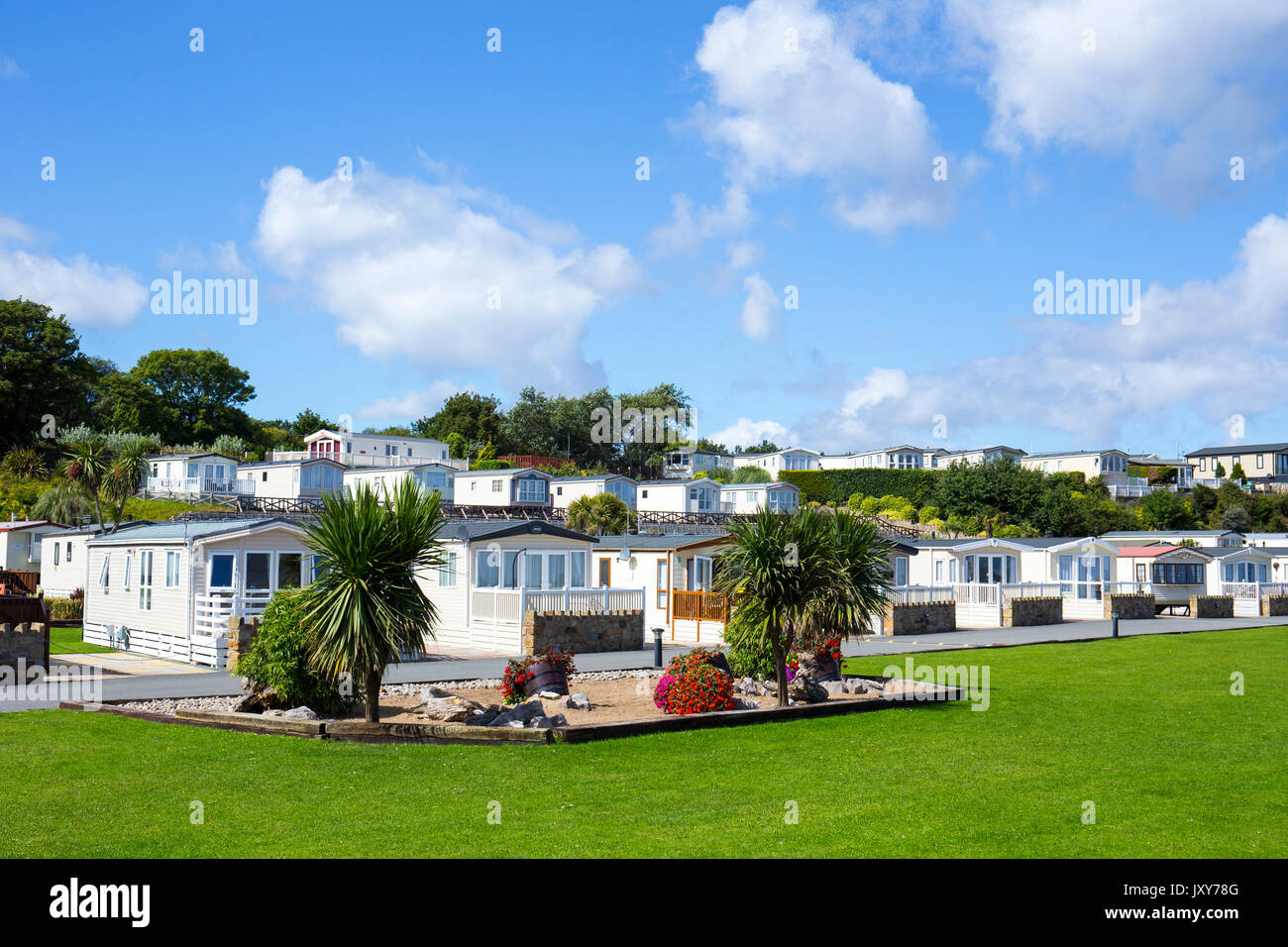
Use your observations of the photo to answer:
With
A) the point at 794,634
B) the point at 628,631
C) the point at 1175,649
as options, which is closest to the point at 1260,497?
the point at 1175,649

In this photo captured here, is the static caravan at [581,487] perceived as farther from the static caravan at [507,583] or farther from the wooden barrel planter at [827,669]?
the wooden barrel planter at [827,669]

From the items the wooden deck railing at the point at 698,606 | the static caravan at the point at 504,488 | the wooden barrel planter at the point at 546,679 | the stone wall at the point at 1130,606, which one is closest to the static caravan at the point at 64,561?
the wooden deck railing at the point at 698,606

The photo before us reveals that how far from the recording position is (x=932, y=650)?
26969 millimetres

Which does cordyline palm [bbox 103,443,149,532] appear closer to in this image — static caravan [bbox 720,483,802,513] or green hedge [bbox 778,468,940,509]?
static caravan [bbox 720,483,802,513]

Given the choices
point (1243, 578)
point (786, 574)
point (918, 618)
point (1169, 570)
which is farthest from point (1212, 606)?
point (786, 574)

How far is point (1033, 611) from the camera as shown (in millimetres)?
38500

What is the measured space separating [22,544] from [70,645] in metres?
18.0

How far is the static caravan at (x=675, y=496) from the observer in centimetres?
7850

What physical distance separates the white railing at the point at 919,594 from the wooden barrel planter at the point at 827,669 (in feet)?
48.9

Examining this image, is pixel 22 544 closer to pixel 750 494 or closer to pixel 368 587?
pixel 368 587

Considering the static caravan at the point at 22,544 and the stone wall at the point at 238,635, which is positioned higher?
the static caravan at the point at 22,544

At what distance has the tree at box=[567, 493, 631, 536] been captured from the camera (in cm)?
5800
